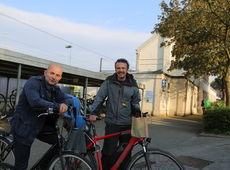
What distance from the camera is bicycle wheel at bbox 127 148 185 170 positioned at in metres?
2.91

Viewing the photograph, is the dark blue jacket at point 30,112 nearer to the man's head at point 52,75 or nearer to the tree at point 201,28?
the man's head at point 52,75

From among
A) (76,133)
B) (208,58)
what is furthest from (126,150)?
(208,58)

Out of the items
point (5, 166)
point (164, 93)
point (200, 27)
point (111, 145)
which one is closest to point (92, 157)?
point (111, 145)

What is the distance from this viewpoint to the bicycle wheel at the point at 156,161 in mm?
2910

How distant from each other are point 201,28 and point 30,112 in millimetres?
11684

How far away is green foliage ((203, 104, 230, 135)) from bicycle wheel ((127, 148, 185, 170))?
24.3ft

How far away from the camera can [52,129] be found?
3121 mm

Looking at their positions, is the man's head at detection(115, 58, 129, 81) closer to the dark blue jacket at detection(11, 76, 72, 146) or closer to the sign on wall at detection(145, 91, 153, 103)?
the dark blue jacket at detection(11, 76, 72, 146)

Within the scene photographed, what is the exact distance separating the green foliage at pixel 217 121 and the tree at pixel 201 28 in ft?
10.5

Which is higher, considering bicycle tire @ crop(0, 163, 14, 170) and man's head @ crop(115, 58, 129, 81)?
man's head @ crop(115, 58, 129, 81)

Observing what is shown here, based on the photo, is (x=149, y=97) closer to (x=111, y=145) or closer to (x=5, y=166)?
(x=111, y=145)

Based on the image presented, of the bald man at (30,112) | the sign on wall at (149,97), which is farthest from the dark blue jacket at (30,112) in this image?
the sign on wall at (149,97)

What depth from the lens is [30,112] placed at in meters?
2.85

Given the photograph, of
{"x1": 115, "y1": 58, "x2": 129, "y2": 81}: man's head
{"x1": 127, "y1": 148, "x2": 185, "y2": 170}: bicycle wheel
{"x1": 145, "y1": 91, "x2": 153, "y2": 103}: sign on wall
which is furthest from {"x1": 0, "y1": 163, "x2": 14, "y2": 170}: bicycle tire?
{"x1": 145, "y1": 91, "x2": 153, "y2": 103}: sign on wall
